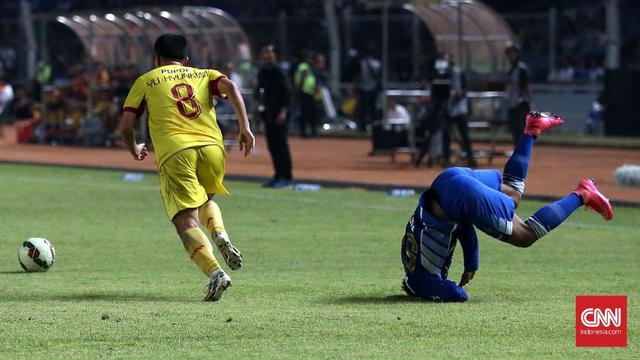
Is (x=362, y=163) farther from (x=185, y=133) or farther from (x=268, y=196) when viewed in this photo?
(x=185, y=133)

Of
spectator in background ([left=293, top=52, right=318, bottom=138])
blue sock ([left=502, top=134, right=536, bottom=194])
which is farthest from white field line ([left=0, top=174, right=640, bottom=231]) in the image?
spectator in background ([left=293, top=52, right=318, bottom=138])

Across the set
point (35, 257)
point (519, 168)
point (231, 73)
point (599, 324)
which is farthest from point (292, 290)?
point (231, 73)

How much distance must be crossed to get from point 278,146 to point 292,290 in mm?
11598

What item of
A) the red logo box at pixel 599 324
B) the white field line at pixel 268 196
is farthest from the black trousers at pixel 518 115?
the red logo box at pixel 599 324

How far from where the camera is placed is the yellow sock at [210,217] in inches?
438

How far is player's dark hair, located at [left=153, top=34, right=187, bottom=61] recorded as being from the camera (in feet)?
37.3

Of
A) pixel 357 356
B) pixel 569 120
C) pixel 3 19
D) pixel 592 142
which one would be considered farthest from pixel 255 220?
pixel 3 19

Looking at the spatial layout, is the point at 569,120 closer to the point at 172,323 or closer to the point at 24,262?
the point at 24,262

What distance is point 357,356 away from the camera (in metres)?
8.22

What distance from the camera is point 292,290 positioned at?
11.3 m

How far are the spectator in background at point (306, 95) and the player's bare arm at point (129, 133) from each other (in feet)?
85.7

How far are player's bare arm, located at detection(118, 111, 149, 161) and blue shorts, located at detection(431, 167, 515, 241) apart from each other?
239 centimetres

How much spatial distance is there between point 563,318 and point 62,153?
23867 mm

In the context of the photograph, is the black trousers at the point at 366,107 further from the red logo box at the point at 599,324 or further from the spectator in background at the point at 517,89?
the red logo box at the point at 599,324
